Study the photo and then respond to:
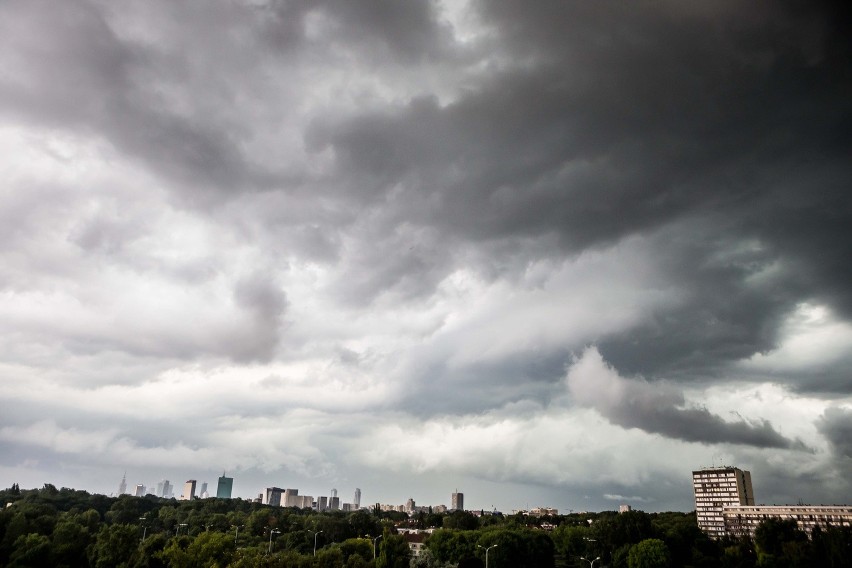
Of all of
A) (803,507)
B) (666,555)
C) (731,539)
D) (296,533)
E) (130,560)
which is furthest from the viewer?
(803,507)

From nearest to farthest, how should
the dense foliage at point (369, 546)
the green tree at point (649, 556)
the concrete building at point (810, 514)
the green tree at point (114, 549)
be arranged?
the dense foliage at point (369, 546)
the green tree at point (114, 549)
the green tree at point (649, 556)
the concrete building at point (810, 514)

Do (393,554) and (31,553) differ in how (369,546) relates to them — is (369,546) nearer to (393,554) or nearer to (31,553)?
(393,554)

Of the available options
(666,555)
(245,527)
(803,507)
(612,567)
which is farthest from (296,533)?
(803,507)

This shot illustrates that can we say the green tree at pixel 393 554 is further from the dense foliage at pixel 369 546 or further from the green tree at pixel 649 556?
the green tree at pixel 649 556

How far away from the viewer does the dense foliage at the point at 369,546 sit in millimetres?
92562

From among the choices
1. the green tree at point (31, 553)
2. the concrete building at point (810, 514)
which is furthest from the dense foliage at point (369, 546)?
the concrete building at point (810, 514)

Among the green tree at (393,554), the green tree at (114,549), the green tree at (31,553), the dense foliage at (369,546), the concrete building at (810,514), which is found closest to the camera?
the green tree at (31,553)

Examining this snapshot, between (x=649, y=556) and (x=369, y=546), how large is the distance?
61.3 meters

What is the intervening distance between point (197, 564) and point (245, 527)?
302 ft

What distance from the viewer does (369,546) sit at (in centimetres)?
11669

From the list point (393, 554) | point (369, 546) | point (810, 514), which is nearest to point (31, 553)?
point (369, 546)

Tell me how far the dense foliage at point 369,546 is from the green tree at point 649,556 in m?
0.22

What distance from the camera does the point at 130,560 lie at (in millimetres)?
99125

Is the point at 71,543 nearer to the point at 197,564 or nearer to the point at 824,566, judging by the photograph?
the point at 197,564
